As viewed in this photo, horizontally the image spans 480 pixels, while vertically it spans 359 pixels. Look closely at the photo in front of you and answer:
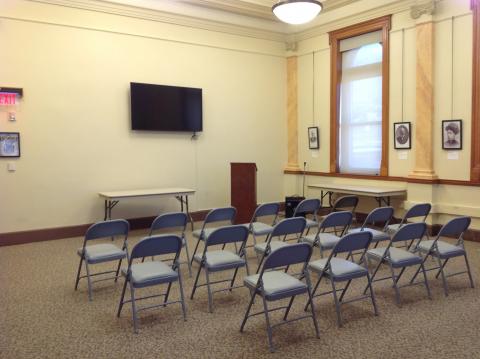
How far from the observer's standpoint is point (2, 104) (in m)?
6.25

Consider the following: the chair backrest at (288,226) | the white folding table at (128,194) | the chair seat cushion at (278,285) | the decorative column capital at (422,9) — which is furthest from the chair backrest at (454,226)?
the white folding table at (128,194)

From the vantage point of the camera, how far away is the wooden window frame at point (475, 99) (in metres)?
6.15

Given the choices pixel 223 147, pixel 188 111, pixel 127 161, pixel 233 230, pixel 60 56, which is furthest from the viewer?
pixel 223 147

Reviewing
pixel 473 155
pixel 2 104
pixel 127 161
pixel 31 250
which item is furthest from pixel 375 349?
pixel 2 104

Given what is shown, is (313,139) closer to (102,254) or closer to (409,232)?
(409,232)

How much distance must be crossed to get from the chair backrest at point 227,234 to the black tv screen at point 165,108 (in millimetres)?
4021

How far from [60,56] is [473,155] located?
6493 mm

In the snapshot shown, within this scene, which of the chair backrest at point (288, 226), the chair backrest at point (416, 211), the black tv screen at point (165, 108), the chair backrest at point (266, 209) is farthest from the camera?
the black tv screen at point (165, 108)

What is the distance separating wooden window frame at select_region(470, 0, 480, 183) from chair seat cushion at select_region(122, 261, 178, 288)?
4.98 m

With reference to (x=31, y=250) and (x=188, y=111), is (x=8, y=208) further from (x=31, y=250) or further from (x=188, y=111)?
(x=188, y=111)

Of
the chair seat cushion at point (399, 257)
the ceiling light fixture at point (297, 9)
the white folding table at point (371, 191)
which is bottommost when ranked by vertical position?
the chair seat cushion at point (399, 257)

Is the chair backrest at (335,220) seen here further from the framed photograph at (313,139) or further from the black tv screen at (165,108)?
the framed photograph at (313,139)

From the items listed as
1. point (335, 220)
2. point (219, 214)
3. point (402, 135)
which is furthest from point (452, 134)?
point (219, 214)

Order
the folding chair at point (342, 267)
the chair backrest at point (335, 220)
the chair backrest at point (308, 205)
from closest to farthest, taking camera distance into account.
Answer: the folding chair at point (342, 267) → the chair backrest at point (335, 220) → the chair backrest at point (308, 205)
